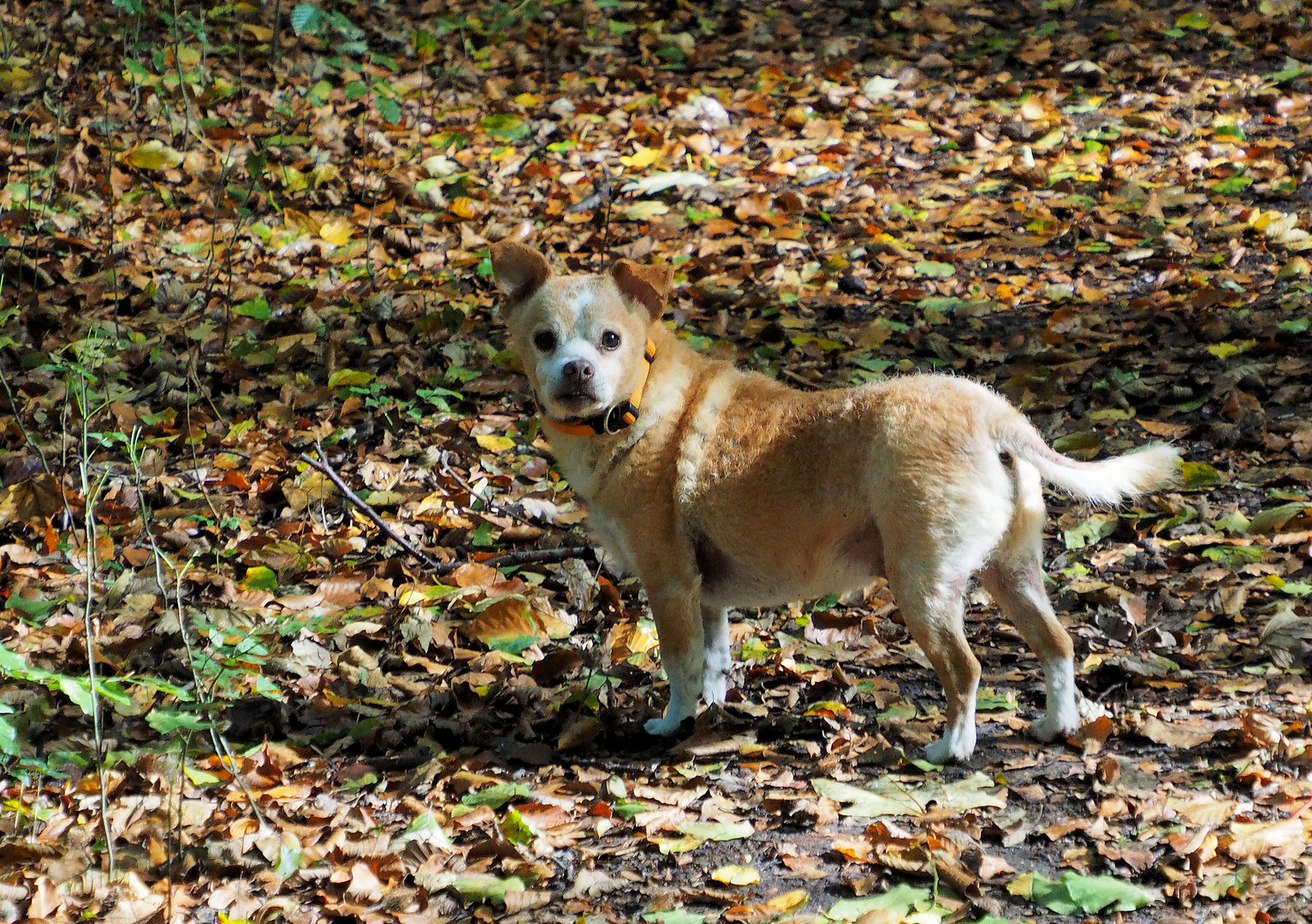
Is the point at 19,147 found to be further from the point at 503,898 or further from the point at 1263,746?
the point at 1263,746

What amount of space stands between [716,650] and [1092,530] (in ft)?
6.46

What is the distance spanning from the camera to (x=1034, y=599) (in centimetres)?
422

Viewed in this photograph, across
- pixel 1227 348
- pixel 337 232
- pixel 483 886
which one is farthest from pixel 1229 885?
pixel 337 232

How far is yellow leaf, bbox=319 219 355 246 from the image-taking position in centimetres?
868

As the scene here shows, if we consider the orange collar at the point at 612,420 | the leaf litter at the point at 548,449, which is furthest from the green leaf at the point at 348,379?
the orange collar at the point at 612,420

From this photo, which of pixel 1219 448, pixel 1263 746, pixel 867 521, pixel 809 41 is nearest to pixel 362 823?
pixel 867 521

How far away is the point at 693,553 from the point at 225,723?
1735 millimetres

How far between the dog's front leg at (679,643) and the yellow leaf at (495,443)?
237cm

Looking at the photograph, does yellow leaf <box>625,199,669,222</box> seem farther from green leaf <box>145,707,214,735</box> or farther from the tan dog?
green leaf <box>145,707,214,735</box>

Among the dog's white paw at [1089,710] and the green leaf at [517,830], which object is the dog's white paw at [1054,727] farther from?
the green leaf at [517,830]

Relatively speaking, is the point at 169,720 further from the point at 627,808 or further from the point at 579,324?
the point at 579,324

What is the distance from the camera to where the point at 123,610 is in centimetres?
535

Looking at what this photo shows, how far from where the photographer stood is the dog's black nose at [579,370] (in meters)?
4.33

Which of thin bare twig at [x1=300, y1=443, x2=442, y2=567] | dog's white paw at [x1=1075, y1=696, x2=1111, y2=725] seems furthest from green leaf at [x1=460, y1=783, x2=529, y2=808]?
dog's white paw at [x1=1075, y1=696, x2=1111, y2=725]
